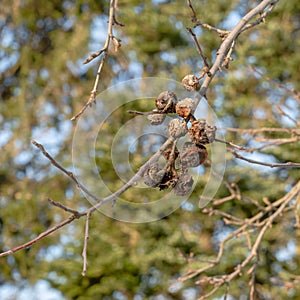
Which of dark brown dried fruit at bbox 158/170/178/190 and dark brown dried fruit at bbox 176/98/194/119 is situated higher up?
dark brown dried fruit at bbox 176/98/194/119

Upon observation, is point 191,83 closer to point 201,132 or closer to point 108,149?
point 201,132

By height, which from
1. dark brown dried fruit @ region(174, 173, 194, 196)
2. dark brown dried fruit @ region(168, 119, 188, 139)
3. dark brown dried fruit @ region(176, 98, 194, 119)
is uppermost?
dark brown dried fruit @ region(176, 98, 194, 119)

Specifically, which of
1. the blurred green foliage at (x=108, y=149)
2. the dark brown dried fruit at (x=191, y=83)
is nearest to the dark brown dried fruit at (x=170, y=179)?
the dark brown dried fruit at (x=191, y=83)

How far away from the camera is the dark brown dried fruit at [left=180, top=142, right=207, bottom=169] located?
94 cm

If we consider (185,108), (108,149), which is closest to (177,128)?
(185,108)

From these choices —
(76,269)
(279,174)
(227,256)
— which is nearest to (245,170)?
(279,174)

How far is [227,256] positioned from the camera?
9.74ft

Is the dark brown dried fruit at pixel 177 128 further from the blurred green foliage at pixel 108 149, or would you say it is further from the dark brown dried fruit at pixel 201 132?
the blurred green foliage at pixel 108 149

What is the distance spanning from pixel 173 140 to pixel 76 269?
2.27m

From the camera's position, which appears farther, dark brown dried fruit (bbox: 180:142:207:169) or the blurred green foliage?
the blurred green foliage

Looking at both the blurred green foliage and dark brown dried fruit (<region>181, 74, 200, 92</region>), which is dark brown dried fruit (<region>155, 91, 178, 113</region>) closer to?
dark brown dried fruit (<region>181, 74, 200, 92</region>)

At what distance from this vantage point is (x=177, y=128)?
0.92m

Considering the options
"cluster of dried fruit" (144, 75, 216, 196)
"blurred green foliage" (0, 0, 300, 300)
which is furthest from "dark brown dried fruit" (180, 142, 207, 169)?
"blurred green foliage" (0, 0, 300, 300)

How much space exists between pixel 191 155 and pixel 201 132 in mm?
35
